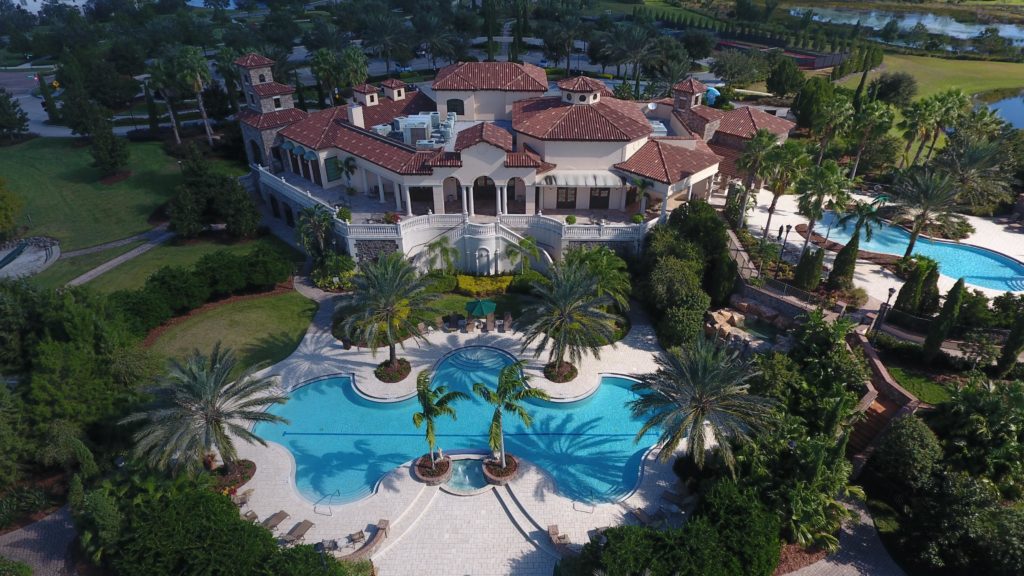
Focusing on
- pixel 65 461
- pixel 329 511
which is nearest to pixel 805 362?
pixel 329 511

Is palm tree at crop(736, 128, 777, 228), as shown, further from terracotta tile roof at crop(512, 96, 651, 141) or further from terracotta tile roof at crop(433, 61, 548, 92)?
terracotta tile roof at crop(433, 61, 548, 92)

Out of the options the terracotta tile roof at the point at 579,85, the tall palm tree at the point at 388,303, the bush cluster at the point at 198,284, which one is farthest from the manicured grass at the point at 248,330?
the terracotta tile roof at the point at 579,85

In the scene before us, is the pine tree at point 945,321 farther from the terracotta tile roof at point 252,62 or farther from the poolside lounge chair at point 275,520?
the terracotta tile roof at point 252,62

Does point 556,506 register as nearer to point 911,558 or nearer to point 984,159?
point 911,558

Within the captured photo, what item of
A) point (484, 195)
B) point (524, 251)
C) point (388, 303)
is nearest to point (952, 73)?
point (484, 195)

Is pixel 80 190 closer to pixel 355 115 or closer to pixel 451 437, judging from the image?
pixel 355 115

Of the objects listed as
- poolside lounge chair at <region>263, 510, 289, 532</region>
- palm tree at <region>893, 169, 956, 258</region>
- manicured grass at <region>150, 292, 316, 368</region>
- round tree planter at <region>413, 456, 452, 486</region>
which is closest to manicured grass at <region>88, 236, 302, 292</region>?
manicured grass at <region>150, 292, 316, 368</region>
